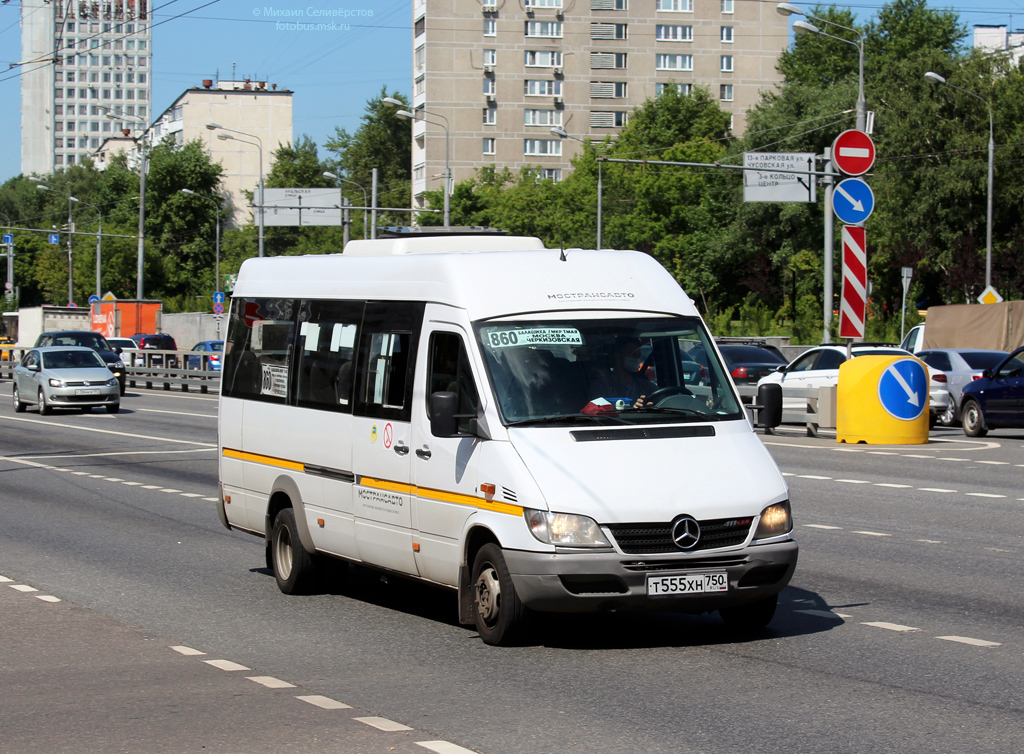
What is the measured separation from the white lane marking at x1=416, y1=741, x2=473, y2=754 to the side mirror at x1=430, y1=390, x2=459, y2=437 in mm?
2418

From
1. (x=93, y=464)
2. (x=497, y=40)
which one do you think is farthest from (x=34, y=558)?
(x=497, y=40)

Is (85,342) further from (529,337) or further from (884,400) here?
(529,337)

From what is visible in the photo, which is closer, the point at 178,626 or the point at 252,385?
the point at 178,626

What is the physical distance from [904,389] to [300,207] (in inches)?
2231

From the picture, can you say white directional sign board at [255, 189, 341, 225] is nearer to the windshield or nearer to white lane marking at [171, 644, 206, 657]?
the windshield

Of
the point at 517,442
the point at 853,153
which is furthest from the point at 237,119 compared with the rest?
the point at 517,442

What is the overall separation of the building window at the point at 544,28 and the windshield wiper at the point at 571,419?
341ft

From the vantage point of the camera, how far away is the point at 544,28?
10906 cm

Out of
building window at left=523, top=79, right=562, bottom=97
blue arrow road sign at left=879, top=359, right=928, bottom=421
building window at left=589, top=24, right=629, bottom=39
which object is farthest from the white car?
building window at left=589, top=24, right=629, bottom=39

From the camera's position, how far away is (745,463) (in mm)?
7859

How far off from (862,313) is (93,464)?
1153cm

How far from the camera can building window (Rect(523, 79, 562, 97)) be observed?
110 m

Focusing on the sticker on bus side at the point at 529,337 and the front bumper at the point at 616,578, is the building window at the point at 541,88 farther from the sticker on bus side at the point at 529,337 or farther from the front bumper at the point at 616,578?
the front bumper at the point at 616,578

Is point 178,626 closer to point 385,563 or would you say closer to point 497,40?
point 385,563
